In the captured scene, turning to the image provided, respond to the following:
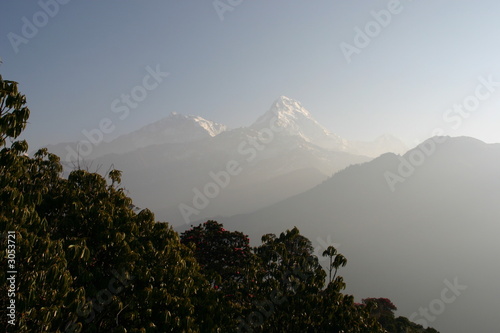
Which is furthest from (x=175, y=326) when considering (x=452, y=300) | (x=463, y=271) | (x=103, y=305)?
(x=463, y=271)

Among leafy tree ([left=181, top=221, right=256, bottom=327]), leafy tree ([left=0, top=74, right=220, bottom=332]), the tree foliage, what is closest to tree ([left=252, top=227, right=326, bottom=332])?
the tree foliage

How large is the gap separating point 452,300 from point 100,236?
166 meters

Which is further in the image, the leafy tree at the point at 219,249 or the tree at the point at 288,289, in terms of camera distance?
the leafy tree at the point at 219,249

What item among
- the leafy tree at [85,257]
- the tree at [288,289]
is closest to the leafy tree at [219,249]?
the tree at [288,289]

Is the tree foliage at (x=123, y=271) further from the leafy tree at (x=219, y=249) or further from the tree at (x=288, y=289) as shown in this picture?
the leafy tree at (x=219, y=249)

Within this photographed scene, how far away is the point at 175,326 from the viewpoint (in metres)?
9.81

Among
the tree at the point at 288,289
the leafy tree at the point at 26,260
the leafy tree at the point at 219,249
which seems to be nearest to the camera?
the leafy tree at the point at 26,260

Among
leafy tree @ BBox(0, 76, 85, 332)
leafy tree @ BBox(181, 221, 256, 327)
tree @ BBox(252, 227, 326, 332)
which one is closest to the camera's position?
leafy tree @ BBox(0, 76, 85, 332)

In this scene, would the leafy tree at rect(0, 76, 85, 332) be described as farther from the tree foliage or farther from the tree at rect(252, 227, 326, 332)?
the tree at rect(252, 227, 326, 332)

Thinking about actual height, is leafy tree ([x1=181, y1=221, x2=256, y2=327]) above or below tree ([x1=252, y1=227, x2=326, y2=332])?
above

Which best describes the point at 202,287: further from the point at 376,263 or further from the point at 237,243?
the point at 376,263

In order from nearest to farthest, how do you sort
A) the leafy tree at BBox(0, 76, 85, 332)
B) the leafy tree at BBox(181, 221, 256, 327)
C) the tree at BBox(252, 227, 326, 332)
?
the leafy tree at BBox(0, 76, 85, 332) → the tree at BBox(252, 227, 326, 332) → the leafy tree at BBox(181, 221, 256, 327)

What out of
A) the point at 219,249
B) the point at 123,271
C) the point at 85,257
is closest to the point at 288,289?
the point at 123,271

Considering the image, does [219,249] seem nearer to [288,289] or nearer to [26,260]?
[288,289]
